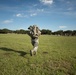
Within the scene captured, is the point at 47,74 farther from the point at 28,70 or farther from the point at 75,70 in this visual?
the point at 75,70

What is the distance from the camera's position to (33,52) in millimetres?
10172

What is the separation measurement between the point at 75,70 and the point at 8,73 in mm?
3756

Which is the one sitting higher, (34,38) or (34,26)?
(34,26)

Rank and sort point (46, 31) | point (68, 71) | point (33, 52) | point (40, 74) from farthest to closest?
point (46, 31), point (33, 52), point (68, 71), point (40, 74)

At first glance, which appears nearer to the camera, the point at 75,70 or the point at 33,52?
the point at 75,70

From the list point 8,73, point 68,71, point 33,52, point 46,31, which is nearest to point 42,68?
point 68,71

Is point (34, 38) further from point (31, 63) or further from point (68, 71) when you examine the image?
point (68, 71)

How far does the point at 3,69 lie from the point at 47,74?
2.56m

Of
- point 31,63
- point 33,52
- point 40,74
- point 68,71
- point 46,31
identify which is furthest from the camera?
point 46,31

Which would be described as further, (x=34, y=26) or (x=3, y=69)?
(x=34, y=26)

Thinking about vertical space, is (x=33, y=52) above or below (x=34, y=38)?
below

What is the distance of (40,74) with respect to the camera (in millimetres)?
6586

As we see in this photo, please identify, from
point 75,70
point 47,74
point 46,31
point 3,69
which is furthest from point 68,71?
point 46,31

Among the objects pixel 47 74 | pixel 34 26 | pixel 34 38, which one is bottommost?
pixel 47 74
